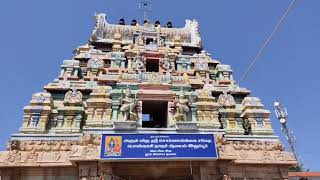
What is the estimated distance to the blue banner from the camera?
13594 millimetres

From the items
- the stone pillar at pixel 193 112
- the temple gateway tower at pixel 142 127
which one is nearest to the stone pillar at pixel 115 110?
the temple gateway tower at pixel 142 127

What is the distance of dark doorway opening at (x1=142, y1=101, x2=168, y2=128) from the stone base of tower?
4484 mm

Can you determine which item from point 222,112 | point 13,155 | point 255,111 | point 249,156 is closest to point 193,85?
point 222,112

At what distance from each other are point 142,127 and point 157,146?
321 cm

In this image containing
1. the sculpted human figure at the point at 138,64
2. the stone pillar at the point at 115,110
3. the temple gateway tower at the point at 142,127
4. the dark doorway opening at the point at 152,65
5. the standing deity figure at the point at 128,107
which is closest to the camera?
the temple gateway tower at the point at 142,127

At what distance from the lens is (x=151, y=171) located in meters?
14.8

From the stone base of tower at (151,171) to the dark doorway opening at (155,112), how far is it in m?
4.48

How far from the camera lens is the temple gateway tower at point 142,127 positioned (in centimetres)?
1393

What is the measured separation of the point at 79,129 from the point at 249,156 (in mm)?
9423

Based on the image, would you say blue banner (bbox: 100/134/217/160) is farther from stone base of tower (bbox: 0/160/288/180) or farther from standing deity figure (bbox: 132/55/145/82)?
standing deity figure (bbox: 132/55/145/82)

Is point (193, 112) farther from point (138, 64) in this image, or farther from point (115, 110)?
point (138, 64)

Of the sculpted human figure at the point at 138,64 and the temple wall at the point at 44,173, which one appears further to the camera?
the sculpted human figure at the point at 138,64

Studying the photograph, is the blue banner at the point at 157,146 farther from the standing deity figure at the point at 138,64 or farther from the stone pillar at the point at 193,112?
the standing deity figure at the point at 138,64

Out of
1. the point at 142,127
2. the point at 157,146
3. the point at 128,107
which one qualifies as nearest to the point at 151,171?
the point at 157,146
